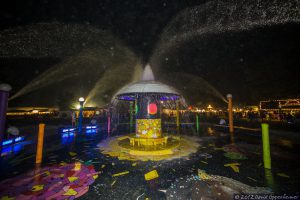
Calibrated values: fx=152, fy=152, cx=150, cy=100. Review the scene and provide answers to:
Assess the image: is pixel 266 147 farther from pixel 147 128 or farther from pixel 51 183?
pixel 51 183

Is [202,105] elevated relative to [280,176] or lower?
elevated

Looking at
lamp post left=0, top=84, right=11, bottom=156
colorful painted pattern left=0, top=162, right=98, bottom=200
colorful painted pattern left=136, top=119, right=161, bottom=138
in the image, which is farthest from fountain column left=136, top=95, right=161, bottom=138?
lamp post left=0, top=84, right=11, bottom=156

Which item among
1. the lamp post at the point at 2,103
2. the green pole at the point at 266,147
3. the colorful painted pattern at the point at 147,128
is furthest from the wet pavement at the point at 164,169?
the colorful painted pattern at the point at 147,128

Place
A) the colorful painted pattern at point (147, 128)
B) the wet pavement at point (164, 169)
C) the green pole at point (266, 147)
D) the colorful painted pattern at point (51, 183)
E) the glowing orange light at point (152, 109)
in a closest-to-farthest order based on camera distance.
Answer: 1. the colorful painted pattern at point (51, 183)
2. the wet pavement at point (164, 169)
3. the green pole at point (266, 147)
4. the colorful painted pattern at point (147, 128)
5. the glowing orange light at point (152, 109)

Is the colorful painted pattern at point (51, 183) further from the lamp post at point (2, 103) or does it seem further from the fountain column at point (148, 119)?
the fountain column at point (148, 119)

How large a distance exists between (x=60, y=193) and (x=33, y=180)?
174cm

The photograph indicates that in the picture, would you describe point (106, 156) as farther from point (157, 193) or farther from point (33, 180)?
point (157, 193)

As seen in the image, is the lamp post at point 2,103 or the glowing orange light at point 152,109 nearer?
the lamp post at point 2,103

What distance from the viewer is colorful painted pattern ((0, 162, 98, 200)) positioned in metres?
4.59

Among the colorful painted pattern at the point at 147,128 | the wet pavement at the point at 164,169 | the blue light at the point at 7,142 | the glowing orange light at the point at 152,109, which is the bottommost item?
the wet pavement at the point at 164,169

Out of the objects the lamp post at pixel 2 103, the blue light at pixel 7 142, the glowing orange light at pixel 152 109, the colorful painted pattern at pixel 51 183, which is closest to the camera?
the colorful painted pattern at pixel 51 183

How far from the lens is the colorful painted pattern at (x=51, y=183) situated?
15.1ft

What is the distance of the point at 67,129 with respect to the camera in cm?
1820

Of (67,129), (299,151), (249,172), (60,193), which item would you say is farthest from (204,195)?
(67,129)
